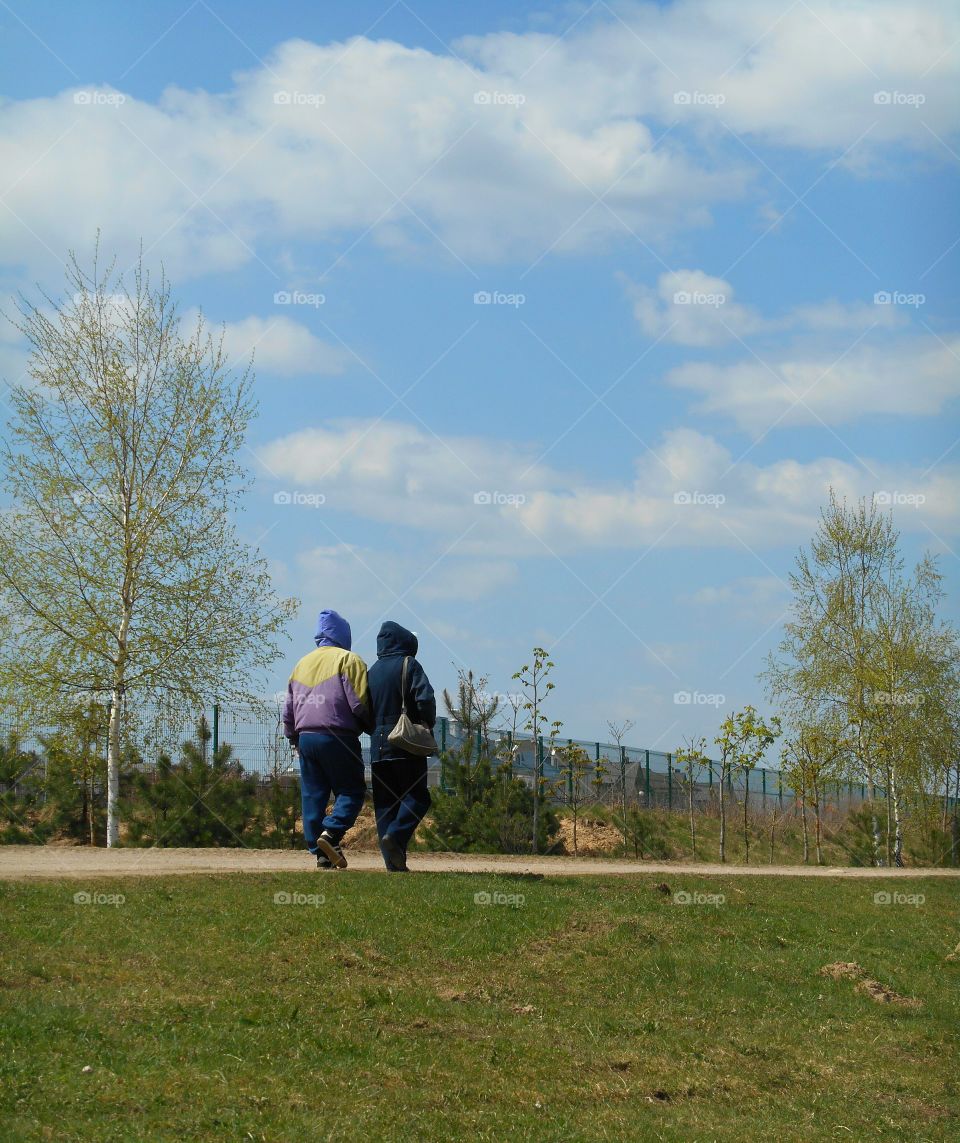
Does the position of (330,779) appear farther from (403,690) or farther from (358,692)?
(403,690)

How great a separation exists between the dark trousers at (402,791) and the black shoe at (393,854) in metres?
0.04

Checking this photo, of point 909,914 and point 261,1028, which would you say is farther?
point 909,914

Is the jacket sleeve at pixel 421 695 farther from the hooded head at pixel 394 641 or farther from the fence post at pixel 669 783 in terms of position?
the fence post at pixel 669 783

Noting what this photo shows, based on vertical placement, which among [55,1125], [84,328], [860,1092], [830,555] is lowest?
[860,1092]

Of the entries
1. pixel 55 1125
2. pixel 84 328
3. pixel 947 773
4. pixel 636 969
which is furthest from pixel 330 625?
pixel 947 773

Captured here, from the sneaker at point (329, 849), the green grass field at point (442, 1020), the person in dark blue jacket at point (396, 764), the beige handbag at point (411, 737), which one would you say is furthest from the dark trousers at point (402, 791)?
the green grass field at point (442, 1020)

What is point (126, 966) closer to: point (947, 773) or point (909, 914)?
point (909, 914)

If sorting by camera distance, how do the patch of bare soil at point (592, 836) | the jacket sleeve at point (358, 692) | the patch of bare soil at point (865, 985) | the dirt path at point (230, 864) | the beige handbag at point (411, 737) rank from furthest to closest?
the patch of bare soil at point (592, 836) → the dirt path at point (230, 864) → the jacket sleeve at point (358, 692) → the beige handbag at point (411, 737) → the patch of bare soil at point (865, 985)

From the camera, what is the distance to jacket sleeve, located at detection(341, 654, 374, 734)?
1169 cm

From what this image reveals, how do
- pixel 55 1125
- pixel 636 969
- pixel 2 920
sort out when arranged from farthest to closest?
1. pixel 636 969
2. pixel 2 920
3. pixel 55 1125

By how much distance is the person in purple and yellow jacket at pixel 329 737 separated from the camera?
37.7ft

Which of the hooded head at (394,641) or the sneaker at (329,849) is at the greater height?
the hooded head at (394,641)

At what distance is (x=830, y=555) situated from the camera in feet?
106

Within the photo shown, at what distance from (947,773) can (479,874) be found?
21.2m
